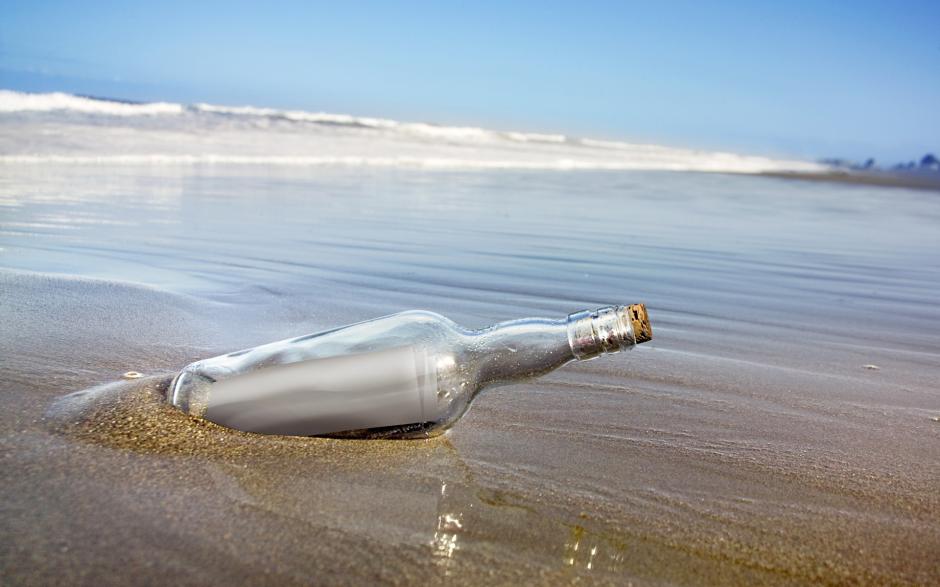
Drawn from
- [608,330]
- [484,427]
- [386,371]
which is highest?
[608,330]

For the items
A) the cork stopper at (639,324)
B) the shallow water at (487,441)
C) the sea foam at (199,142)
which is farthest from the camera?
the sea foam at (199,142)

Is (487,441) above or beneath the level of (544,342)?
beneath

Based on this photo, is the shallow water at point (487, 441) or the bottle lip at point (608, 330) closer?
the shallow water at point (487, 441)

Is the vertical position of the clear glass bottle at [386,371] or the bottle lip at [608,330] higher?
the bottle lip at [608,330]

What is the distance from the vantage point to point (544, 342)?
4.95ft

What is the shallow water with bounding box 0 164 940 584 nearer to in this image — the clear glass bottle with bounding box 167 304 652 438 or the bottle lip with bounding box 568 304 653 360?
the clear glass bottle with bounding box 167 304 652 438

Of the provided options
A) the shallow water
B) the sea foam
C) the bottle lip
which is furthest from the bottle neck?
the sea foam

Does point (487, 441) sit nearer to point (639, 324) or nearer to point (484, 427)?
point (484, 427)

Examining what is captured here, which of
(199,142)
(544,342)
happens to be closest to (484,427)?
(544,342)

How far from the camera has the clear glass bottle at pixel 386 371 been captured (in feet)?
4.60

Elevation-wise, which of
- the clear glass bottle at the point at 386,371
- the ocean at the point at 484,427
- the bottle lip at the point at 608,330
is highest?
the bottle lip at the point at 608,330

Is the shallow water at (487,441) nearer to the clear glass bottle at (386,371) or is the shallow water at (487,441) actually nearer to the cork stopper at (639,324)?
the clear glass bottle at (386,371)

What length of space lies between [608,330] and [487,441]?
342mm

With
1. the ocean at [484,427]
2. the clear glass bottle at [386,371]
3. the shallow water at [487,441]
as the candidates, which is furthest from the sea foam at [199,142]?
the clear glass bottle at [386,371]
